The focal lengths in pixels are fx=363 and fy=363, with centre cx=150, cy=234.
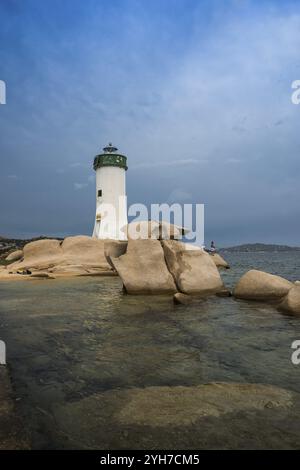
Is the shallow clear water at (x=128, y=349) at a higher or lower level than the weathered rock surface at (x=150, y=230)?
lower

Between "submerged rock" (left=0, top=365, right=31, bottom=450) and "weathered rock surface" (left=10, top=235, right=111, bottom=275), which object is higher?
"weathered rock surface" (left=10, top=235, right=111, bottom=275)

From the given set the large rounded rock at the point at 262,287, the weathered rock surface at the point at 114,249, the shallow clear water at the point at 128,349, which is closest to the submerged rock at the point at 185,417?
the shallow clear water at the point at 128,349

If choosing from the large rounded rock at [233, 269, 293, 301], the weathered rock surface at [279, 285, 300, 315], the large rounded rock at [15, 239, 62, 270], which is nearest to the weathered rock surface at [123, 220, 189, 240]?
the large rounded rock at [233, 269, 293, 301]

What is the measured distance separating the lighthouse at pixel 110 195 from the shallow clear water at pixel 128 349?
86.9ft

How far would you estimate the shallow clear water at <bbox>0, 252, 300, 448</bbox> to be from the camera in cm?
489

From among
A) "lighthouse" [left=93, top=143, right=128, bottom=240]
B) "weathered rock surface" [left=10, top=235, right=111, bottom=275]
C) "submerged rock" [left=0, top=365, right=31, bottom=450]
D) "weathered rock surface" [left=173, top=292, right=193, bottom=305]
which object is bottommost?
"submerged rock" [left=0, top=365, right=31, bottom=450]

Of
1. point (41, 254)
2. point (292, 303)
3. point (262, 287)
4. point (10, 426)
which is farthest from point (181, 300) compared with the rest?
point (41, 254)

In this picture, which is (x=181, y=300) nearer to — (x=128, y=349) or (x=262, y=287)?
(x=262, y=287)

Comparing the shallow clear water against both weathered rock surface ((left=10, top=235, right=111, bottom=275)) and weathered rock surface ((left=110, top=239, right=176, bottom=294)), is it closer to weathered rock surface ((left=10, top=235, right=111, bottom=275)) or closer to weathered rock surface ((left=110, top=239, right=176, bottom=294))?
weathered rock surface ((left=110, top=239, right=176, bottom=294))

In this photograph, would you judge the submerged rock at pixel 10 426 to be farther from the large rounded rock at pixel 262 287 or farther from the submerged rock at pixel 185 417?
the large rounded rock at pixel 262 287

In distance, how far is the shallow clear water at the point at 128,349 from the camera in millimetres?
4895

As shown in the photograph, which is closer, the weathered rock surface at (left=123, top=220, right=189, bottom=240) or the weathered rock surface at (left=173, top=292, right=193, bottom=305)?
the weathered rock surface at (left=173, top=292, right=193, bottom=305)

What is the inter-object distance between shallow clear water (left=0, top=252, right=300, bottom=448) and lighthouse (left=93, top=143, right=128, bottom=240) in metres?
26.5

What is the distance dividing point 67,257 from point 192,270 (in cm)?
1601
